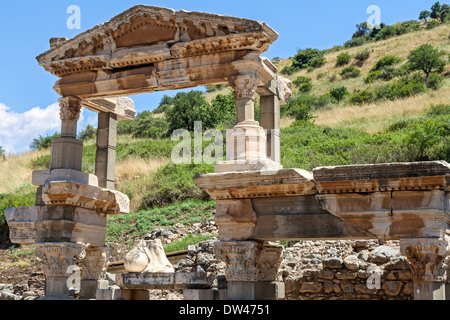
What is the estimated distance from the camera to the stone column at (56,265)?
32.3ft

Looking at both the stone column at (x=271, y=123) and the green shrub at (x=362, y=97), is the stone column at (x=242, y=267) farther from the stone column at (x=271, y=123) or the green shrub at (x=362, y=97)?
the green shrub at (x=362, y=97)

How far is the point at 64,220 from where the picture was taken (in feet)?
32.6

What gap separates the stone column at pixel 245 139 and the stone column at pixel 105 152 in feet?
11.8

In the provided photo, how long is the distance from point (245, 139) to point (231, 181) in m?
1.00

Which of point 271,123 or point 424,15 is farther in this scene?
point 424,15

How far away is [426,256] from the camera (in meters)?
7.14

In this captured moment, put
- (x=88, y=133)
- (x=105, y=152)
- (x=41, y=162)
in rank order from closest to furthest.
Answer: (x=105, y=152) < (x=41, y=162) < (x=88, y=133)

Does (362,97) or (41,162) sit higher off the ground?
(362,97)

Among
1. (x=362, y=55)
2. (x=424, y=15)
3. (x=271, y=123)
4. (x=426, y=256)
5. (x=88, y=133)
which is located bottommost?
(x=426, y=256)

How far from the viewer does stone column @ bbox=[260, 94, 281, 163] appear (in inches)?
403

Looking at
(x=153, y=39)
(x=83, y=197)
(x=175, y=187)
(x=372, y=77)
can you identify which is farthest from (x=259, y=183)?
(x=372, y=77)

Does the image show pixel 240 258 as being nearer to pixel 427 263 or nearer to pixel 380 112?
pixel 427 263

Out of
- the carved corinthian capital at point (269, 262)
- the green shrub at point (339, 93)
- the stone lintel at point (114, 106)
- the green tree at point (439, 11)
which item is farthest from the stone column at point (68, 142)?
the green tree at point (439, 11)
